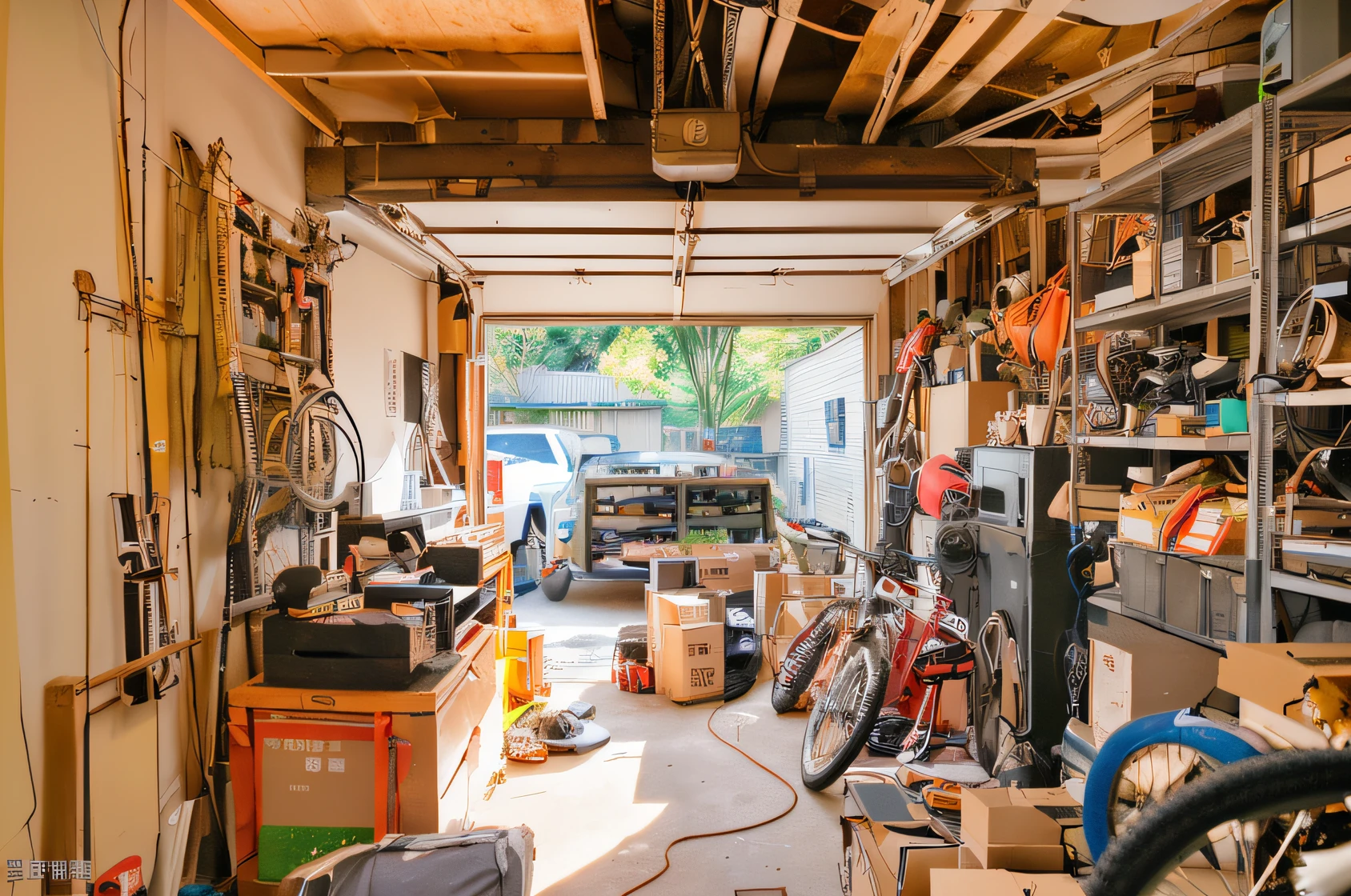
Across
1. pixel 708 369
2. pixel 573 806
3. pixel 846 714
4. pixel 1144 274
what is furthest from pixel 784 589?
pixel 708 369

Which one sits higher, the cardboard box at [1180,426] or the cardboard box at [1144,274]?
the cardboard box at [1144,274]

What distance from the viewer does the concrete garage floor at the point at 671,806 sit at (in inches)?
107

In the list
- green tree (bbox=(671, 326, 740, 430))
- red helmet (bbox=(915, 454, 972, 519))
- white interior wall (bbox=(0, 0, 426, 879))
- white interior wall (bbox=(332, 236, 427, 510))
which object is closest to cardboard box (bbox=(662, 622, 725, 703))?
red helmet (bbox=(915, 454, 972, 519))

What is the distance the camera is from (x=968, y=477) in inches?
158

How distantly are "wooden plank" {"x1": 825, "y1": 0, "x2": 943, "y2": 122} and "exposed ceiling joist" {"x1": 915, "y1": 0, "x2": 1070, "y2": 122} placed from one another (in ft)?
1.02

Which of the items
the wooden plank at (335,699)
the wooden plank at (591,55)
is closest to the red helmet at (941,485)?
Result: the wooden plank at (591,55)

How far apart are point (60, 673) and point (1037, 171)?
4.52m

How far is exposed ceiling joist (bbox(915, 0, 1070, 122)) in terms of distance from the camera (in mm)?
2263

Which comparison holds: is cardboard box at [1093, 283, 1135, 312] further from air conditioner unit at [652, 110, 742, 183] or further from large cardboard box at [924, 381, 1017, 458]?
air conditioner unit at [652, 110, 742, 183]

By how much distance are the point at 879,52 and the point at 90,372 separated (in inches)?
122

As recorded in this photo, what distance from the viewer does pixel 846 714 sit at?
11.3 feet

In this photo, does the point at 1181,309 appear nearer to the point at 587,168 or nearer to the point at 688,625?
the point at 587,168

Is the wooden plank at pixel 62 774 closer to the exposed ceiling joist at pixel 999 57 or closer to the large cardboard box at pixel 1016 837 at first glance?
the large cardboard box at pixel 1016 837

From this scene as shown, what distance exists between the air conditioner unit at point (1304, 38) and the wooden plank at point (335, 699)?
3.33m
